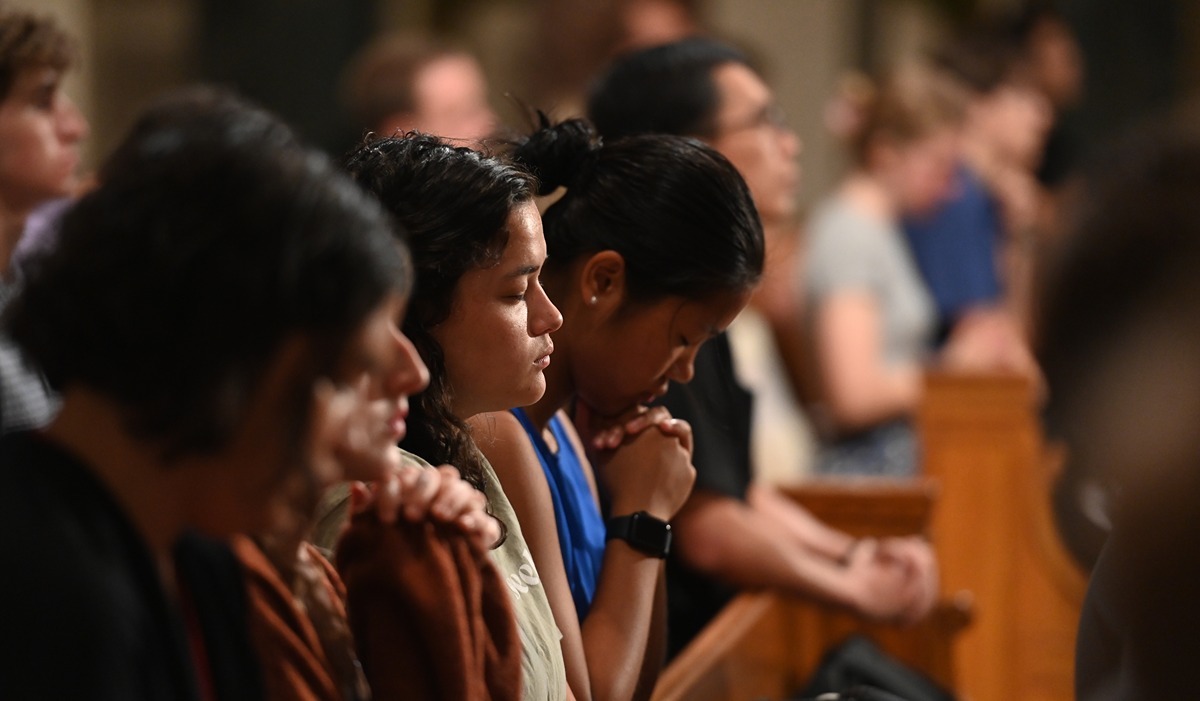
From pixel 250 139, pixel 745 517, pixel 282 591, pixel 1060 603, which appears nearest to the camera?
pixel 250 139

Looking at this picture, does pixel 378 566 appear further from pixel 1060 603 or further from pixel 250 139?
pixel 1060 603

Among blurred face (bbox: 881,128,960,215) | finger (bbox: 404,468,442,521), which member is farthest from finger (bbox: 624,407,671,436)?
blurred face (bbox: 881,128,960,215)

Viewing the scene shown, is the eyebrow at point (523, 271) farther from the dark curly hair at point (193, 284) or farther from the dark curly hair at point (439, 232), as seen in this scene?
the dark curly hair at point (193, 284)

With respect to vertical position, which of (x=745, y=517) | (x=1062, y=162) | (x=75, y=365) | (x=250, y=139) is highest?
(x=250, y=139)

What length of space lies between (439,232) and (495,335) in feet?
0.50

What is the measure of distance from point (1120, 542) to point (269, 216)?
1085 mm

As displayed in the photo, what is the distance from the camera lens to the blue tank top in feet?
7.06

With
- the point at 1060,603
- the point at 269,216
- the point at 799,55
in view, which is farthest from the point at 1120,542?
the point at 799,55

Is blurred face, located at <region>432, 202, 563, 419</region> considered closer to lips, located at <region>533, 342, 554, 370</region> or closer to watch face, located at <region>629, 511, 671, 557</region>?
lips, located at <region>533, 342, 554, 370</region>

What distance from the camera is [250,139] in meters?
1.32

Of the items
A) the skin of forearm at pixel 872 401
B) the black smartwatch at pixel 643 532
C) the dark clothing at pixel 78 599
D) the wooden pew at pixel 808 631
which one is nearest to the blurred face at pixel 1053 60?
the skin of forearm at pixel 872 401

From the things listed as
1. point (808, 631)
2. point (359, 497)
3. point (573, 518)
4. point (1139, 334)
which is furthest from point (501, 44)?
point (1139, 334)

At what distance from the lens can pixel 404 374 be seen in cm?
148

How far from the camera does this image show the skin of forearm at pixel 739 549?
118 inches
